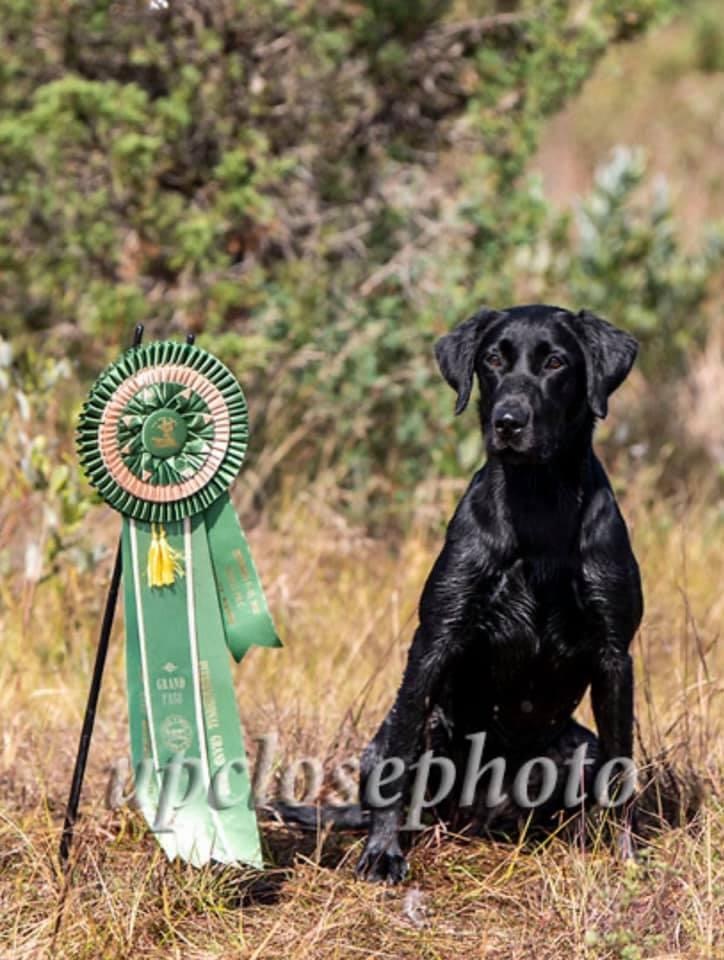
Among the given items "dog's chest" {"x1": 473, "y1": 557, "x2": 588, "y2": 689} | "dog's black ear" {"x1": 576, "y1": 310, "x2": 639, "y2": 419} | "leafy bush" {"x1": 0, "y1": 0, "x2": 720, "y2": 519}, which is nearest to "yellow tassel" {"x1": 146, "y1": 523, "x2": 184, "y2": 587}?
"dog's chest" {"x1": 473, "y1": 557, "x2": 588, "y2": 689}

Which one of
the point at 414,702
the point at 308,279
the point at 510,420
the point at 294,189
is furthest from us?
the point at 294,189

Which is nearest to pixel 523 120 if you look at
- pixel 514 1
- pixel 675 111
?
pixel 514 1

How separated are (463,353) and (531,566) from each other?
0.55 meters

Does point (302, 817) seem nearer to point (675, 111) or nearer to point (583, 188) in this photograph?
point (583, 188)

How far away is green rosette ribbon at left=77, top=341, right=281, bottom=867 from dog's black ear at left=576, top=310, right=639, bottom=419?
81cm

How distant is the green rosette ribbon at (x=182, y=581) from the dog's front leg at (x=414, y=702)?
0.41 m

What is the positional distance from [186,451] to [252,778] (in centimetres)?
108

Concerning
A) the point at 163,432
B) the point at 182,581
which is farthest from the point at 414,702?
the point at 163,432

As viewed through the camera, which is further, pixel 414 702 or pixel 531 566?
pixel 414 702

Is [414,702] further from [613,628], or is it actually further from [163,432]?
[163,432]

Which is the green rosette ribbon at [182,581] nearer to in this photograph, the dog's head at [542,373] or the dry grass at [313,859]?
the dry grass at [313,859]

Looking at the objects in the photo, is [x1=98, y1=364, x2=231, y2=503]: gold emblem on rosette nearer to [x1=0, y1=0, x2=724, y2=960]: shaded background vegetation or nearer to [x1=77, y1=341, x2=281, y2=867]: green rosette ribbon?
[x1=77, y1=341, x2=281, y2=867]: green rosette ribbon

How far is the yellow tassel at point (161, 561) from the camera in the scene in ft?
10.3

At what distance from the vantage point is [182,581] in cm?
317
